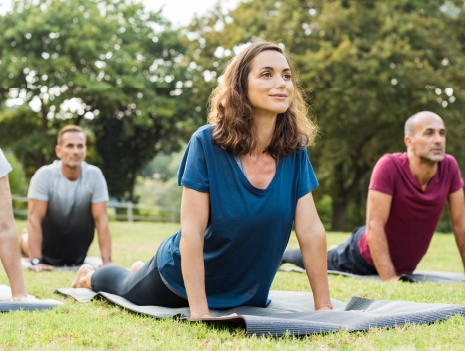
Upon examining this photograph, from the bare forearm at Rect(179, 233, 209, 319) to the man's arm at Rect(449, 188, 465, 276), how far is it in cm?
365

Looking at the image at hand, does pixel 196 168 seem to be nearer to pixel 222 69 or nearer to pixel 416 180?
pixel 416 180

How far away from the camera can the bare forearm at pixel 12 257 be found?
12.6 feet

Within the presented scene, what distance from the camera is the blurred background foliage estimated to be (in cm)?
1839

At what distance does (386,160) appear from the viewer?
5.59m

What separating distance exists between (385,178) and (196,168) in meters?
3.14

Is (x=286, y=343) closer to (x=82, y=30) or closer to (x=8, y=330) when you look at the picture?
(x=8, y=330)

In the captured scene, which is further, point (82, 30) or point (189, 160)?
point (82, 30)

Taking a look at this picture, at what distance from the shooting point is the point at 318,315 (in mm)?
3000

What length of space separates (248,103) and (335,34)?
56.2 feet

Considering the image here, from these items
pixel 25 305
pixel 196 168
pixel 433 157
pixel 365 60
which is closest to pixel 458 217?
pixel 433 157

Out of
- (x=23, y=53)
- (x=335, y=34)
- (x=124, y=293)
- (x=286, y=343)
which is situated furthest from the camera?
(x=23, y=53)

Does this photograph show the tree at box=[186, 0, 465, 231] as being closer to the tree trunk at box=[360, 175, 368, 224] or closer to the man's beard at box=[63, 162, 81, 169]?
the tree trunk at box=[360, 175, 368, 224]

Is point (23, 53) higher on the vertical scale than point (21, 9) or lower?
lower

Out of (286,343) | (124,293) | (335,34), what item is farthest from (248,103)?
(335,34)
